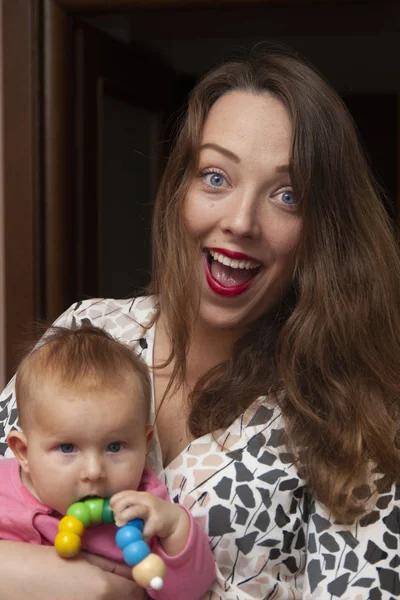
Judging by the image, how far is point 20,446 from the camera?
1.44 m

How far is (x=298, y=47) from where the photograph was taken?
13.1 feet

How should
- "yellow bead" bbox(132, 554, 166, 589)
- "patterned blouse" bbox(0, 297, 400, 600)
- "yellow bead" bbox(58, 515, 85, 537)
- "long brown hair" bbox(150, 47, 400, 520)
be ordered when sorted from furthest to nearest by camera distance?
1. "long brown hair" bbox(150, 47, 400, 520)
2. "patterned blouse" bbox(0, 297, 400, 600)
3. "yellow bead" bbox(58, 515, 85, 537)
4. "yellow bead" bbox(132, 554, 166, 589)

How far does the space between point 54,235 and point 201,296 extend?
971 mm

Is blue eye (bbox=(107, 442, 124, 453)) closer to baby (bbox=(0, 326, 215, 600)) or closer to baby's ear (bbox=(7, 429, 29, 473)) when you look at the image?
baby (bbox=(0, 326, 215, 600))

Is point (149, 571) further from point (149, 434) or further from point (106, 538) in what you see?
point (149, 434)

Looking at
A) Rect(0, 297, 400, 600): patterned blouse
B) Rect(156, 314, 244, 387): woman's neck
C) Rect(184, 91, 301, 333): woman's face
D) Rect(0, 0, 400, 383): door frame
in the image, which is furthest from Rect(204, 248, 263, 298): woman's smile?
Rect(0, 0, 400, 383): door frame

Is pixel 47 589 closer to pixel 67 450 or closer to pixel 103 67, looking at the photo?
pixel 67 450

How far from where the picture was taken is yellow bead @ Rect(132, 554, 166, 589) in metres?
1.23

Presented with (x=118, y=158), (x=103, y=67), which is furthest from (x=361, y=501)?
(x=118, y=158)

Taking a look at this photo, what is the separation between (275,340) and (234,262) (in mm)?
195

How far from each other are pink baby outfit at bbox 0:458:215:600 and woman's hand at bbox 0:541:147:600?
29 millimetres

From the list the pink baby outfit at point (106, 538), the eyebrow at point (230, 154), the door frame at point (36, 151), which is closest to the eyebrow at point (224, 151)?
the eyebrow at point (230, 154)

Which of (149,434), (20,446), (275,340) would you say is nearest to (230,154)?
(275,340)

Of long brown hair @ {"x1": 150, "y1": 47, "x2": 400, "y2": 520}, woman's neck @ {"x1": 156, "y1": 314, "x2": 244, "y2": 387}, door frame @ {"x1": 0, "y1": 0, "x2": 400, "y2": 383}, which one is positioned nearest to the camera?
long brown hair @ {"x1": 150, "y1": 47, "x2": 400, "y2": 520}
